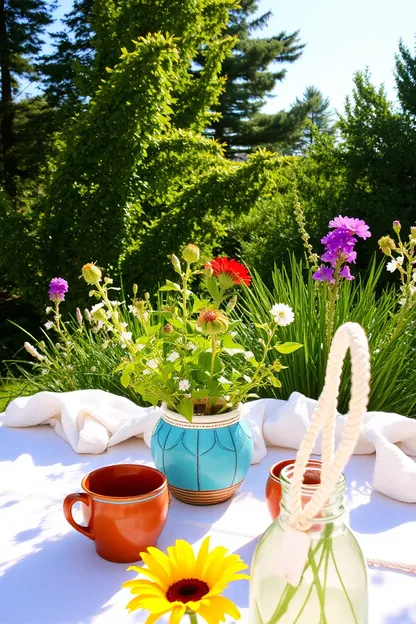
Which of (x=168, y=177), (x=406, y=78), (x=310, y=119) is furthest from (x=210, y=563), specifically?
(x=310, y=119)

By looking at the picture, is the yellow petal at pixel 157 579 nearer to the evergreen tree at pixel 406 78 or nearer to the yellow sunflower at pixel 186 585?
the yellow sunflower at pixel 186 585

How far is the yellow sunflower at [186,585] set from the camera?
0.51 meters

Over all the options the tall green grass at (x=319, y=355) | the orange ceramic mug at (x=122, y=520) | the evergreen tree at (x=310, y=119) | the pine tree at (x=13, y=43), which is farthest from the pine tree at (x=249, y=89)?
the orange ceramic mug at (x=122, y=520)

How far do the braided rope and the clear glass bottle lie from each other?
343 millimetres

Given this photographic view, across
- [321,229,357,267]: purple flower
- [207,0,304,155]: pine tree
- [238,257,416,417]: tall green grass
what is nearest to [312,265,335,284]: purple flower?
[321,229,357,267]: purple flower

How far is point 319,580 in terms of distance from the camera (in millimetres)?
516

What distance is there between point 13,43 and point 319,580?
12.7m

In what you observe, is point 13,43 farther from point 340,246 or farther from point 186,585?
point 186,585

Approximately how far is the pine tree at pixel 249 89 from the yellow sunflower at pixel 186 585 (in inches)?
576

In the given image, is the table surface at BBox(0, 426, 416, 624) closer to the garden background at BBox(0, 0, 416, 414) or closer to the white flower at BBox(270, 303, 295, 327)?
the white flower at BBox(270, 303, 295, 327)

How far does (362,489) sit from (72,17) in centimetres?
1278

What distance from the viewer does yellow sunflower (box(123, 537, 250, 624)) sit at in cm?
51

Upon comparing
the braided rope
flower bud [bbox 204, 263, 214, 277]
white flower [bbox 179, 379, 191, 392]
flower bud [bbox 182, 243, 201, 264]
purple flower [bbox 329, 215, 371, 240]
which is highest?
purple flower [bbox 329, 215, 371, 240]

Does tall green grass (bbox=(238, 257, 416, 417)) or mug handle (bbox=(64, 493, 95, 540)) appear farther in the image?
tall green grass (bbox=(238, 257, 416, 417))
